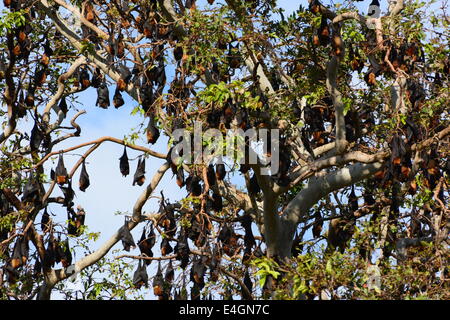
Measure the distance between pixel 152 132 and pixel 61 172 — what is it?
4.51 feet

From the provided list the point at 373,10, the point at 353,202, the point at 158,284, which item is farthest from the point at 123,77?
the point at 353,202

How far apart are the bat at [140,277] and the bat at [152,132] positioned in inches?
65.2

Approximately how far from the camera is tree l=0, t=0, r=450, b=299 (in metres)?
11.6

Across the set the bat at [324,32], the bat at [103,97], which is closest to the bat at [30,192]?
the bat at [103,97]

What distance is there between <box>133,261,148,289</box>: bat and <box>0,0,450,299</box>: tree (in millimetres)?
21

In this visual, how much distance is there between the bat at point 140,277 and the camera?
42.8ft

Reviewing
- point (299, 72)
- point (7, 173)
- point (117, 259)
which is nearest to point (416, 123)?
point (299, 72)

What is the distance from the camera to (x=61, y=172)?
1312 centimetres

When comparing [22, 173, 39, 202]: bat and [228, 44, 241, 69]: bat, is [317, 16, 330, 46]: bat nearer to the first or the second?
[228, 44, 241, 69]: bat

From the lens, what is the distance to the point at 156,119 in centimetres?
1227

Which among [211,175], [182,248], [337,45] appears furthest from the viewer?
[182,248]

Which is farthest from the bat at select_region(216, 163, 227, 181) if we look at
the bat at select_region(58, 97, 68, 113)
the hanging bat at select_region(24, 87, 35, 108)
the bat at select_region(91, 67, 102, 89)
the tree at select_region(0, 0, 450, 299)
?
the bat at select_region(58, 97, 68, 113)

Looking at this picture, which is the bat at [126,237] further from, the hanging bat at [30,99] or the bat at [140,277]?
the hanging bat at [30,99]

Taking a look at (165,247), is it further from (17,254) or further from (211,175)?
(17,254)
